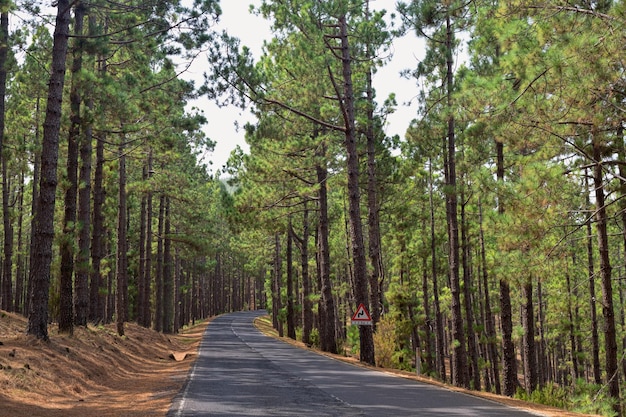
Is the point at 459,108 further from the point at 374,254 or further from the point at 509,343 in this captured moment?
the point at 374,254

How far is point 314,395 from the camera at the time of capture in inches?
469

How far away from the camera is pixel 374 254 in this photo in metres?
23.2

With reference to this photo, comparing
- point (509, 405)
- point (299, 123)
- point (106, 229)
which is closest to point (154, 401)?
point (509, 405)

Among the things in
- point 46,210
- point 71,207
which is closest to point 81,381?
point 46,210

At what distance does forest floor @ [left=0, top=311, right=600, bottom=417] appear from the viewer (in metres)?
10.4

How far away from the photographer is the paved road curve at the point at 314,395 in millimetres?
9805

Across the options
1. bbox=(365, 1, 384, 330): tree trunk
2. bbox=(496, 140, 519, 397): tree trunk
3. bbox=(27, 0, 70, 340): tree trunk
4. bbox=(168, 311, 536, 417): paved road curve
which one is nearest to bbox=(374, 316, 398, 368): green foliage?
bbox=(365, 1, 384, 330): tree trunk

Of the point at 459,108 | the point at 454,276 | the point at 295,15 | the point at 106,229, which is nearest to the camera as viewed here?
the point at 459,108

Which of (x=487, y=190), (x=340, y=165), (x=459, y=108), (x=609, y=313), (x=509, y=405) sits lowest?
(x=509, y=405)

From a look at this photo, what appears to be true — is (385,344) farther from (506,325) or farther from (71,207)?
(71,207)

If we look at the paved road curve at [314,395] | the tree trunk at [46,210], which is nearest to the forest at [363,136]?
the tree trunk at [46,210]

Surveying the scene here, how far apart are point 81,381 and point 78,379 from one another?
11 cm

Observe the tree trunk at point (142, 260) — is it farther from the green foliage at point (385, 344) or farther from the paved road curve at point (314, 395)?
the green foliage at point (385, 344)

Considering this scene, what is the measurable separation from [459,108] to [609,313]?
613cm
